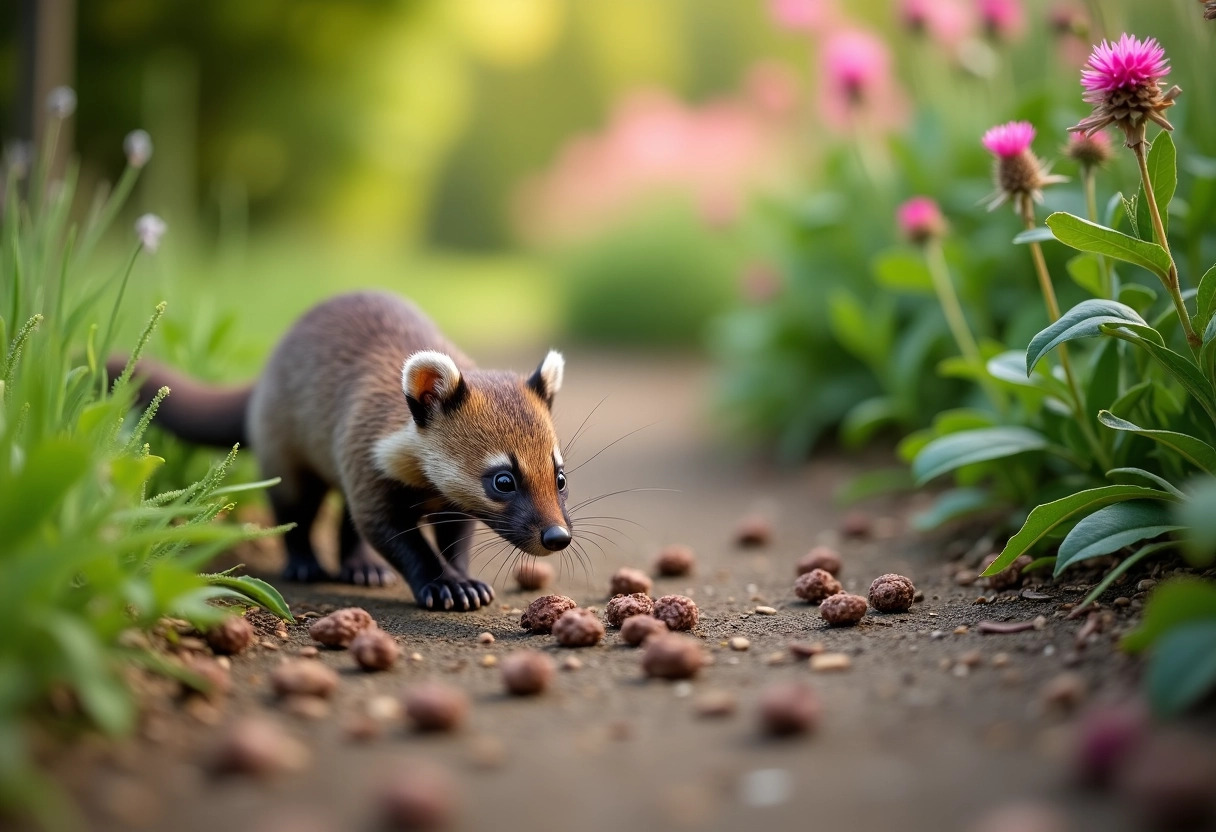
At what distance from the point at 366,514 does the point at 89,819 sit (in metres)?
1.80

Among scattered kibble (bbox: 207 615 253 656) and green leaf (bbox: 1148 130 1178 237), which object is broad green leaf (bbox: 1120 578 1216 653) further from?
scattered kibble (bbox: 207 615 253 656)

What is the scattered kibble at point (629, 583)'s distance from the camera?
11.9 ft

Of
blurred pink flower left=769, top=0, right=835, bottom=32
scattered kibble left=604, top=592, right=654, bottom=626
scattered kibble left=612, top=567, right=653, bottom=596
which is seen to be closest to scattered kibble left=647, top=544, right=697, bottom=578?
scattered kibble left=612, top=567, right=653, bottom=596

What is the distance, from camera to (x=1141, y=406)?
314cm

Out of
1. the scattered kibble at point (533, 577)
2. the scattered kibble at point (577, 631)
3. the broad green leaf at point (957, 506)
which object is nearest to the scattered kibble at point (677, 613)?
the scattered kibble at point (577, 631)

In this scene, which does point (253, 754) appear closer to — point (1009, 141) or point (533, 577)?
point (533, 577)

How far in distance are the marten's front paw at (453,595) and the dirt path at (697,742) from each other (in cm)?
5

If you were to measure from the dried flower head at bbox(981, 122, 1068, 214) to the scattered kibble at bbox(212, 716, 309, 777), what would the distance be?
232 cm

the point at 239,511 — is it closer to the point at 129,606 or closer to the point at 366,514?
the point at 366,514

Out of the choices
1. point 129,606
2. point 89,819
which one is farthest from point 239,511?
point 89,819

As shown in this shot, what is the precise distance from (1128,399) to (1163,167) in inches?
24.7

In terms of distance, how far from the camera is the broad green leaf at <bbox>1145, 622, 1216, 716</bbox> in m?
1.90

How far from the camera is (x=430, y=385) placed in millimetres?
3488

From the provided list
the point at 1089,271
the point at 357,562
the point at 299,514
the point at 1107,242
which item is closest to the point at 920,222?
the point at 1089,271
